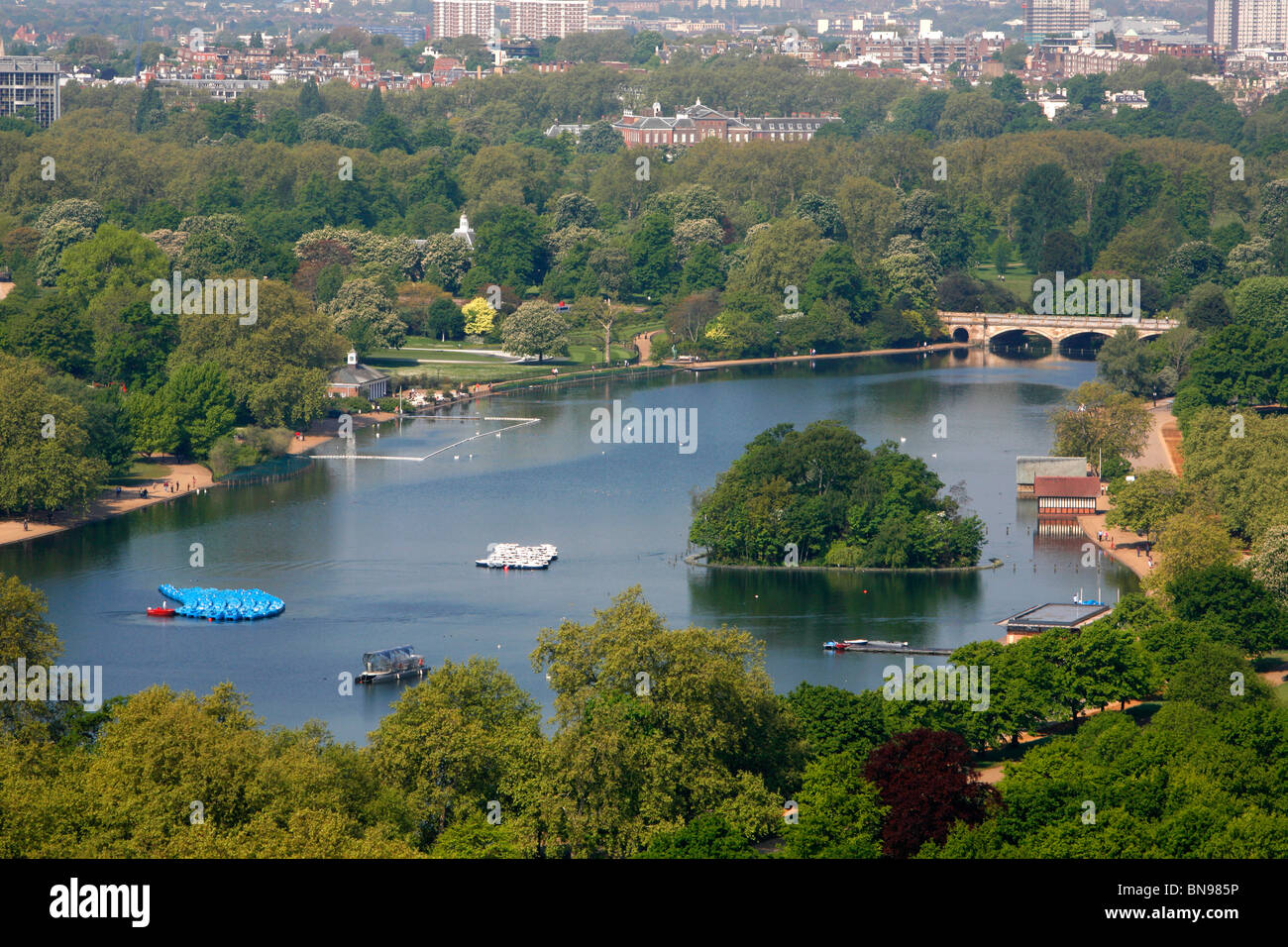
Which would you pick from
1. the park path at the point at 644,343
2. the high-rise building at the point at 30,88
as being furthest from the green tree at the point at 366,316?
the high-rise building at the point at 30,88

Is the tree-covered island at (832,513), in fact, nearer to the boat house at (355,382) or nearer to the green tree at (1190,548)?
the green tree at (1190,548)

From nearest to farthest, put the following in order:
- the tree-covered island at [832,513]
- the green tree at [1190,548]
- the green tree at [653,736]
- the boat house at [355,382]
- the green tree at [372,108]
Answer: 1. the green tree at [653,736]
2. the green tree at [1190,548]
3. the tree-covered island at [832,513]
4. the boat house at [355,382]
5. the green tree at [372,108]

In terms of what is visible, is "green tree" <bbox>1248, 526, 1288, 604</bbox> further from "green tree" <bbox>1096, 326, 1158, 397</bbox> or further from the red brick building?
the red brick building

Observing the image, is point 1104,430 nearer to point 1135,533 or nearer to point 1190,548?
point 1135,533

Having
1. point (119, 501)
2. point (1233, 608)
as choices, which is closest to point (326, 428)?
point (119, 501)

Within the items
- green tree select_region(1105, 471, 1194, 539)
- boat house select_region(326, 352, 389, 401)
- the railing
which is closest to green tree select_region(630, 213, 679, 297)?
boat house select_region(326, 352, 389, 401)

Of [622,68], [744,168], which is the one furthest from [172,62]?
[744,168]
